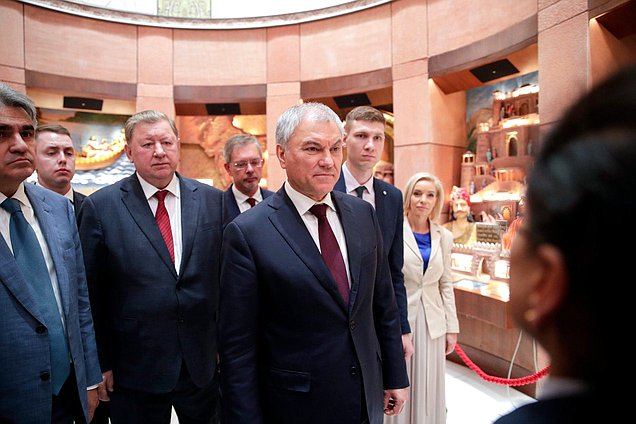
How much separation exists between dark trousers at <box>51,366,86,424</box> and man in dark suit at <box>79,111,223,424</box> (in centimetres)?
27

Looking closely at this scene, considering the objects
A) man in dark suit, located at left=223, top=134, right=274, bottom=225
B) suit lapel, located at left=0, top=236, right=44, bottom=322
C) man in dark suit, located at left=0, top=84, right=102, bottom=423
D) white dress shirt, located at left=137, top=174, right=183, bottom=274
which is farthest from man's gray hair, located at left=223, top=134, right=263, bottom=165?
suit lapel, located at left=0, top=236, right=44, bottom=322

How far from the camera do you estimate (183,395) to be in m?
2.13

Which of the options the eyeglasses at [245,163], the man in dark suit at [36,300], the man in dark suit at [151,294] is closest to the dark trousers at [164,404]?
the man in dark suit at [151,294]

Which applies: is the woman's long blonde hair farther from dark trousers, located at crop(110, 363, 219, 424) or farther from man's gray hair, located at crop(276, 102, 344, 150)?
dark trousers, located at crop(110, 363, 219, 424)

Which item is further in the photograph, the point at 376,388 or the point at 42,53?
the point at 42,53

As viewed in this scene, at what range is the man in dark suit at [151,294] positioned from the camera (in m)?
2.02

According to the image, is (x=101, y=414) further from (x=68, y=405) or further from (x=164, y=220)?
(x=164, y=220)

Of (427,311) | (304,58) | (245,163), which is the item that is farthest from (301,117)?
(304,58)

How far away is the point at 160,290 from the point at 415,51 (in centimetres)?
554

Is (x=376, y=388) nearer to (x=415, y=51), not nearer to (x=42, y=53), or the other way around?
(x=415, y=51)

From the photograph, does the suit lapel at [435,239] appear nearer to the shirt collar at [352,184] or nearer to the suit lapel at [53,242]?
the shirt collar at [352,184]

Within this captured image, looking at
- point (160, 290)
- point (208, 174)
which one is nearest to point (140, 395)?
point (160, 290)

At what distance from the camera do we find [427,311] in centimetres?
296

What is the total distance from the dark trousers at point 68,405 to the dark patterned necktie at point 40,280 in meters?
0.05
